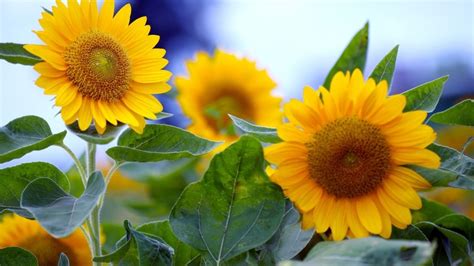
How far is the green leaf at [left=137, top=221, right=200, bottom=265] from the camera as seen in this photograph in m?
0.90

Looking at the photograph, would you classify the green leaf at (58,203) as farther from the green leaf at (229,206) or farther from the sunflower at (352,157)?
the sunflower at (352,157)

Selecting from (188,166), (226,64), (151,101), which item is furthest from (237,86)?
(151,101)

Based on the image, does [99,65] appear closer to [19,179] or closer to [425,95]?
[19,179]

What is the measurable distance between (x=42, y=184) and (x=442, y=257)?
436 millimetres

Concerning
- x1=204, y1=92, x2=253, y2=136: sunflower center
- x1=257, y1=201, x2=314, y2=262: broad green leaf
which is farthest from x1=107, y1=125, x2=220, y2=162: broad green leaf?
x1=204, y1=92, x2=253, y2=136: sunflower center

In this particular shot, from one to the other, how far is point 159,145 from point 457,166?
0.32 meters

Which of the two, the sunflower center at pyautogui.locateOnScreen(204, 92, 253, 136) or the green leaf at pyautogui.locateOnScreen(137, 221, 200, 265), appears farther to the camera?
the sunflower center at pyautogui.locateOnScreen(204, 92, 253, 136)

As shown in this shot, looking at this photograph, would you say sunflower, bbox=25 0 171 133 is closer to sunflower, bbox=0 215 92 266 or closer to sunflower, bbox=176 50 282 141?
sunflower, bbox=0 215 92 266

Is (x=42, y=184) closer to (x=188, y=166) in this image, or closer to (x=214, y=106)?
(x=188, y=166)

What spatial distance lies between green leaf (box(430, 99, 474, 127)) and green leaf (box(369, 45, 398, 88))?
0.23ft

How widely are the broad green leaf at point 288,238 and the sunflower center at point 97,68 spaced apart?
22 cm

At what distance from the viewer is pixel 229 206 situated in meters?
0.81

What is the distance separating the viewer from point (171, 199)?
160 cm

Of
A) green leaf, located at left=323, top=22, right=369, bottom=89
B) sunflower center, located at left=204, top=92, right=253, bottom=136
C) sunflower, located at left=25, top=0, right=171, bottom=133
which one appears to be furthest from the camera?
sunflower center, located at left=204, top=92, right=253, bottom=136
